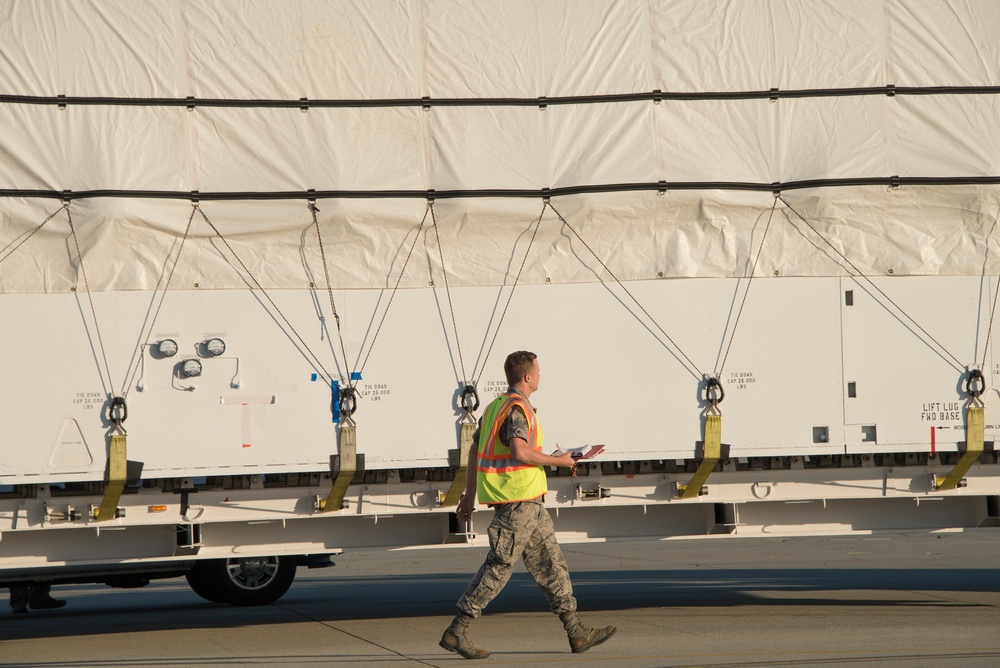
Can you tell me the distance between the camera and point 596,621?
9258 millimetres

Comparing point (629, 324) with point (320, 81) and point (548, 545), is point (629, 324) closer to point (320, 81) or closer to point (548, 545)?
point (548, 545)

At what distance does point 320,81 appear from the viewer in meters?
8.76

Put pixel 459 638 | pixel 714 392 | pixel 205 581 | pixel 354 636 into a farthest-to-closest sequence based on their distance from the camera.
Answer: pixel 205 581, pixel 714 392, pixel 354 636, pixel 459 638

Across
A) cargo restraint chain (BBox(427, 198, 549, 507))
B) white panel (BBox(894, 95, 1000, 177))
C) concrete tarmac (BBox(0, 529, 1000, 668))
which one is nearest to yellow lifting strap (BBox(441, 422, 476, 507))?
cargo restraint chain (BBox(427, 198, 549, 507))

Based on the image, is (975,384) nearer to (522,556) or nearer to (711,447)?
(711,447)

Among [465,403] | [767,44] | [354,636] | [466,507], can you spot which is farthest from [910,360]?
[354,636]

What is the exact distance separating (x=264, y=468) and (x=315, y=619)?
7.10 feet

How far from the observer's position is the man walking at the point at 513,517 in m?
6.84

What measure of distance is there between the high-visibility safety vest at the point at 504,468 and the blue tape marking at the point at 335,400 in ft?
6.05

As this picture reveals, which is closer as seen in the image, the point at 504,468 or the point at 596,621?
the point at 504,468

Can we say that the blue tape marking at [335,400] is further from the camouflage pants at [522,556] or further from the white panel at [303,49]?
the white panel at [303,49]

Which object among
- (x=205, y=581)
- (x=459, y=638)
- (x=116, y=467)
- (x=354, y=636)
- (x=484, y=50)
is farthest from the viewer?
(x=205, y=581)

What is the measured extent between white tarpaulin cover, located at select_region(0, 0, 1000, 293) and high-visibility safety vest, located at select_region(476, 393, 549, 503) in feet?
6.71

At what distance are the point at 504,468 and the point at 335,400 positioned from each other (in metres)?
2.01
